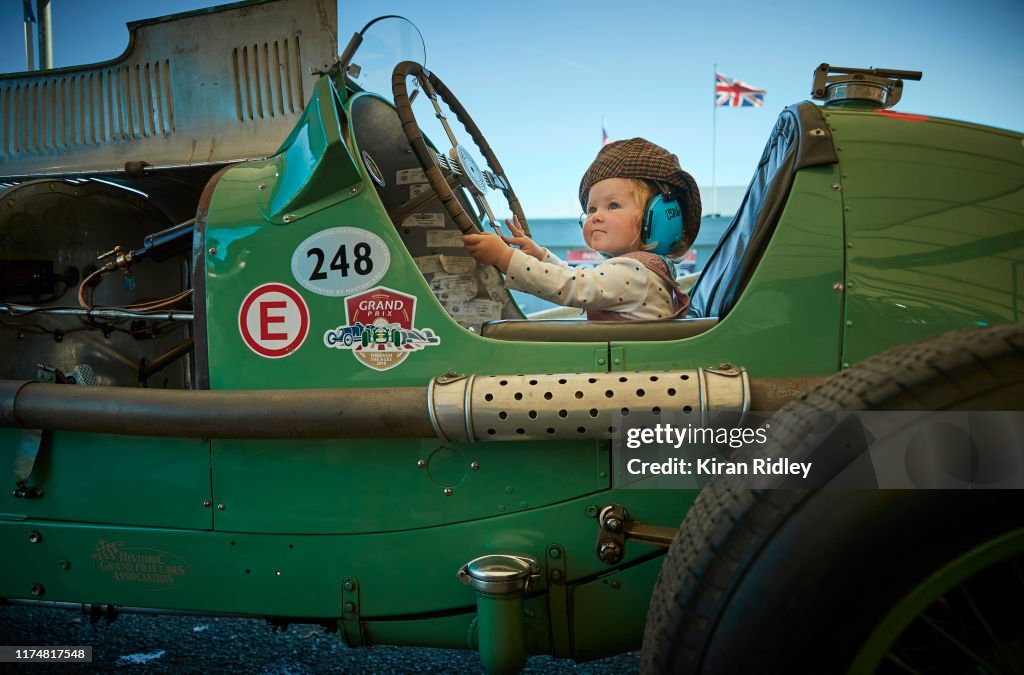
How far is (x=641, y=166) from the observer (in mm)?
1946

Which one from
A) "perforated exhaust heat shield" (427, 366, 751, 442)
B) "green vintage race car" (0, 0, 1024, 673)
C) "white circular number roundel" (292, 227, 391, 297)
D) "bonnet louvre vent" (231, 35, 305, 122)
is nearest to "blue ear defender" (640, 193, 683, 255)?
"green vintage race car" (0, 0, 1024, 673)

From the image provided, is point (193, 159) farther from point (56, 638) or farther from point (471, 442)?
point (56, 638)

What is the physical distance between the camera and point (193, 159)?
2234mm

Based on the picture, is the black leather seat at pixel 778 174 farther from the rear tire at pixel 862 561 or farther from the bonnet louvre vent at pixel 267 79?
the bonnet louvre vent at pixel 267 79

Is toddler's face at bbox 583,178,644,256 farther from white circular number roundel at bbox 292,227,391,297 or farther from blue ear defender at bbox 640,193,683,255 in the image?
white circular number roundel at bbox 292,227,391,297

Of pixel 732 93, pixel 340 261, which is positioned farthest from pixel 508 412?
pixel 732 93

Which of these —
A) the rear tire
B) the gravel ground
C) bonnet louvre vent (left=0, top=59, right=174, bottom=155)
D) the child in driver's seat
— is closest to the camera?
the rear tire

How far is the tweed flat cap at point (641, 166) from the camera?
6.39 feet

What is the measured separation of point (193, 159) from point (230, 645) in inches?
61.1

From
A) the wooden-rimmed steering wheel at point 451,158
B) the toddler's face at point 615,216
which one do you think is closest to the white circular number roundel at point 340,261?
the wooden-rimmed steering wheel at point 451,158

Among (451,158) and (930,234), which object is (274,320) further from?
(930,234)

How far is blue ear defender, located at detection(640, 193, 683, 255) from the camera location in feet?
6.47

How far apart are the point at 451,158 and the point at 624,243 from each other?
661 millimetres

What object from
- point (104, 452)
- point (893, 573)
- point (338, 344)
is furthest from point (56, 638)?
point (893, 573)
